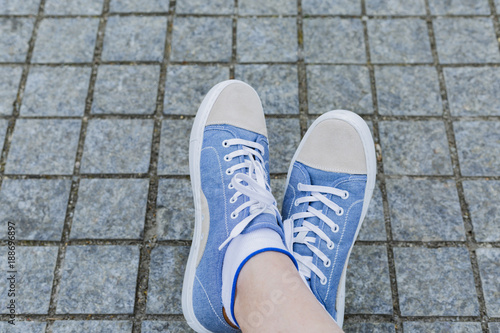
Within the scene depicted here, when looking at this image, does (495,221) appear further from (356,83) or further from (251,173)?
(251,173)

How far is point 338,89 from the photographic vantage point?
227 cm

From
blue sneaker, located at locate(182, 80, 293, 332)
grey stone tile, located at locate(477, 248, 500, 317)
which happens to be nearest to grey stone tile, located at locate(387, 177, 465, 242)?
grey stone tile, located at locate(477, 248, 500, 317)

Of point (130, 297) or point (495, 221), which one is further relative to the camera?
point (495, 221)

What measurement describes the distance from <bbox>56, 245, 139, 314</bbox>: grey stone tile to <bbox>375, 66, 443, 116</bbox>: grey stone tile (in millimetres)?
1302

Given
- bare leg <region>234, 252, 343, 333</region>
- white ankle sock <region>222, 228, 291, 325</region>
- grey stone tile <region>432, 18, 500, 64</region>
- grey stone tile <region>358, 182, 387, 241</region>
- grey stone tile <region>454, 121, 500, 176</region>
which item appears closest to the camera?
bare leg <region>234, 252, 343, 333</region>

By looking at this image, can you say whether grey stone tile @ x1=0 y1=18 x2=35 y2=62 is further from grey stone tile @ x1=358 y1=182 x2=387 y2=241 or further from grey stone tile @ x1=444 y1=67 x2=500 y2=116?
grey stone tile @ x1=444 y1=67 x2=500 y2=116

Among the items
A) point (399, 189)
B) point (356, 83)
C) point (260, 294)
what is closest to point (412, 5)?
point (356, 83)

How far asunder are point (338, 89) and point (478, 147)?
67 centimetres

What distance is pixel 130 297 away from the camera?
1.90 m

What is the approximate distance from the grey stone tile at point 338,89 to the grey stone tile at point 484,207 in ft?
1.83

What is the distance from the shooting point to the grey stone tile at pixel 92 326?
6.12 ft

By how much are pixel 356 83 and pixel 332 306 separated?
1042 millimetres

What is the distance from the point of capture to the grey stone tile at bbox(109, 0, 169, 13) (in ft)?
8.07

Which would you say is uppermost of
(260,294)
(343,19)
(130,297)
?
(343,19)
